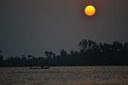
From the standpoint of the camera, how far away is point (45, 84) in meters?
82.8

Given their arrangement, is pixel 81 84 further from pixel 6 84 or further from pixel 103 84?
pixel 6 84

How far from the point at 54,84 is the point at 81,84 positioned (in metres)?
5.87

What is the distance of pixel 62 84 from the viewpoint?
268 feet

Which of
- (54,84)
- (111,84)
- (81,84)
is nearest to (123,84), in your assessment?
(111,84)

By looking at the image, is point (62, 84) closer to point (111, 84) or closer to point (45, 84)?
point (45, 84)

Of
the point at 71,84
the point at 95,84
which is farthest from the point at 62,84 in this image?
the point at 95,84

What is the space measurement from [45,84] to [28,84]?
3.58 metres

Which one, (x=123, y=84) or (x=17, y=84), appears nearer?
(x=123, y=84)

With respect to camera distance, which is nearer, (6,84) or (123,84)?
(123,84)

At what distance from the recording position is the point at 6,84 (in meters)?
84.2

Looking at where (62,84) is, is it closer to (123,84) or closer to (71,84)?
(71,84)

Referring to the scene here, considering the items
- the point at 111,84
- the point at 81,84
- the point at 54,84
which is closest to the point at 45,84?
the point at 54,84

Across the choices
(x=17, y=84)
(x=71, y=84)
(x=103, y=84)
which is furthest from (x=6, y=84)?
(x=103, y=84)

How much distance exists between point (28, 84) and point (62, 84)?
724cm
